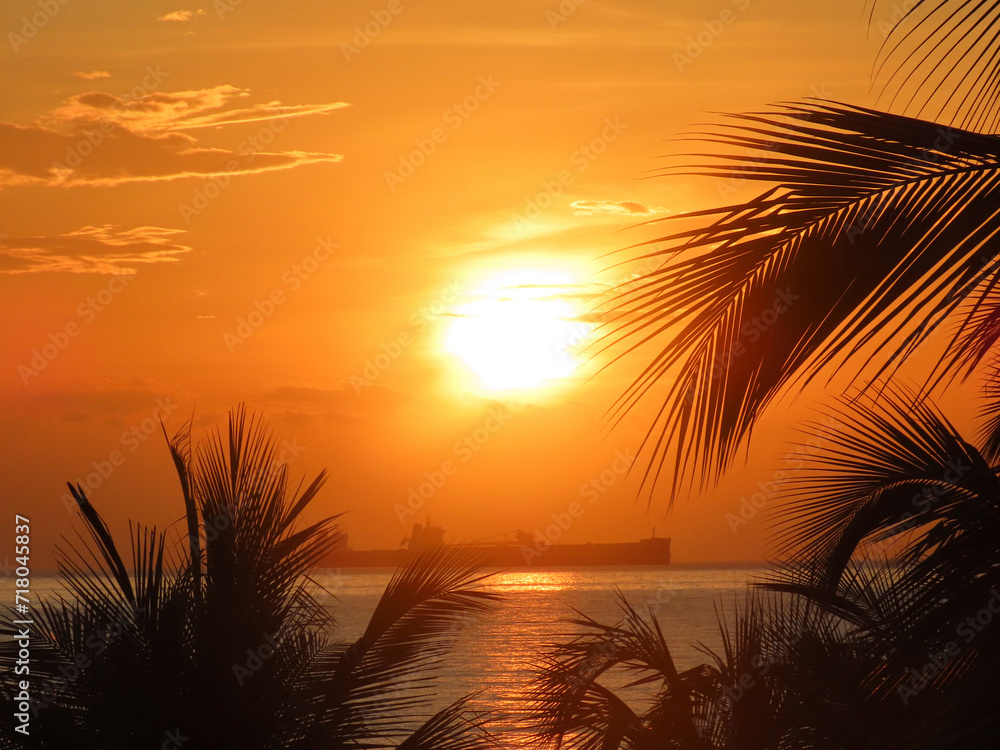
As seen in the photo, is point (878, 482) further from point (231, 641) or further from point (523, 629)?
point (523, 629)

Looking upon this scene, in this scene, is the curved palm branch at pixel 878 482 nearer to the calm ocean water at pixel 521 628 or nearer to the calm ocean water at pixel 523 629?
the calm ocean water at pixel 521 628

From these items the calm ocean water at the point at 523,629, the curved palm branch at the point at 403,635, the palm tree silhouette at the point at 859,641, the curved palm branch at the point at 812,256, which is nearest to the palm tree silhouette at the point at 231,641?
the curved palm branch at the point at 403,635

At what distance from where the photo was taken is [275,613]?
254 inches

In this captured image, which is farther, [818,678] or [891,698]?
[818,678]

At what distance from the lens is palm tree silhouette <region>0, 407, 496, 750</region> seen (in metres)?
5.86

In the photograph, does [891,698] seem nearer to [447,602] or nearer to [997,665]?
[997,665]

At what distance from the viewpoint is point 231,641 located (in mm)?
6094

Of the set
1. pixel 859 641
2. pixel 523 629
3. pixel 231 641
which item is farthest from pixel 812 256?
pixel 523 629

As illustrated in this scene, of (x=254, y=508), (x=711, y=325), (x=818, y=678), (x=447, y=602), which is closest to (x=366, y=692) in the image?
(x=447, y=602)

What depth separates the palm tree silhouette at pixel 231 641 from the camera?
19.2 feet

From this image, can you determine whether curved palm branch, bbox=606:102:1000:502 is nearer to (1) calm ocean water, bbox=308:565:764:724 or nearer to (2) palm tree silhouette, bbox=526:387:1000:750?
(2) palm tree silhouette, bbox=526:387:1000:750

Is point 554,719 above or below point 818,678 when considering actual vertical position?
below

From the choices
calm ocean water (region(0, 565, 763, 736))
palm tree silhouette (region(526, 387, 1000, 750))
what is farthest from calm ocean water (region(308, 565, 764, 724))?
palm tree silhouette (region(526, 387, 1000, 750))

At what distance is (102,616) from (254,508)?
3.77 feet
